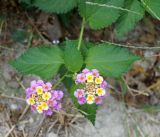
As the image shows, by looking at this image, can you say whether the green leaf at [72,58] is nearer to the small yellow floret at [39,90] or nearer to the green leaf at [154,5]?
the small yellow floret at [39,90]

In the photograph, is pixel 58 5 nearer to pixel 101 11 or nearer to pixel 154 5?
pixel 101 11

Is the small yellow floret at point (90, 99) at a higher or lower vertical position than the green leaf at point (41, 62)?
lower

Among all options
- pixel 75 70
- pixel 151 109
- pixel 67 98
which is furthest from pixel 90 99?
pixel 151 109

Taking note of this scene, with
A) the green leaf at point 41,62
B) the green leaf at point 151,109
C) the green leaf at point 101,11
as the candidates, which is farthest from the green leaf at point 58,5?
the green leaf at point 151,109

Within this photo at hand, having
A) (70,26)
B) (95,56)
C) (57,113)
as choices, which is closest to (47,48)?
(95,56)

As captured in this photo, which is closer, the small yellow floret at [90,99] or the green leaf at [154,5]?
the small yellow floret at [90,99]

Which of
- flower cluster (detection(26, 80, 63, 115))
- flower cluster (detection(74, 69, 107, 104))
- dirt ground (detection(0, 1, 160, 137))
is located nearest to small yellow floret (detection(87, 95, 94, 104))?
flower cluster (detection(74, 69, 107, 104))

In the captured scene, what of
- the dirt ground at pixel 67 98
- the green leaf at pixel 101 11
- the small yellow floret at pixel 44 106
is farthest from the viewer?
the dirt ground at pixel 67 98
